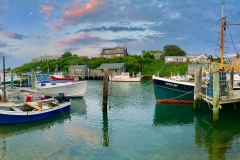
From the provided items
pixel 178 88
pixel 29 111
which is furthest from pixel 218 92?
pixel 29 111

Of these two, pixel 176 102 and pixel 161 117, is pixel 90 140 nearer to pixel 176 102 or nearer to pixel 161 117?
pixel 161 117

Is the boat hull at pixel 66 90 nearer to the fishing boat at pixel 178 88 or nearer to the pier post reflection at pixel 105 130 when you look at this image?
the pier post reflection at pixel 105 130

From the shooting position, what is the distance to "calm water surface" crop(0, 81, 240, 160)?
10008mm

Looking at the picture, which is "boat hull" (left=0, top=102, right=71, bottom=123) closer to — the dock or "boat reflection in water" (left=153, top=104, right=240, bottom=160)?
"boat reflection in water" (left=153, top=104, right=240, bottom=160)

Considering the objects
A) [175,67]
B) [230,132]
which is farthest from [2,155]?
[175,67]

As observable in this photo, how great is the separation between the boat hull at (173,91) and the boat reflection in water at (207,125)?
27.2 inches

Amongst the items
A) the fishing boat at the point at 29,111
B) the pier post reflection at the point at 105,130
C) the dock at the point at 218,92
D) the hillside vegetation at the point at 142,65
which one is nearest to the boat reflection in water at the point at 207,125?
the dock at the point at 218,92

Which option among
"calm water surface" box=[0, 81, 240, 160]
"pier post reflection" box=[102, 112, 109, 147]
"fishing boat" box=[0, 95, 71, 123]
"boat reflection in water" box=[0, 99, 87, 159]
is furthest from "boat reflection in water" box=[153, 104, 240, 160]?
"fishing boat" box=[0, 95, 71, 123]

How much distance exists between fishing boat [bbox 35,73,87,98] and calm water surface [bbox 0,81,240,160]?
675 centimetres

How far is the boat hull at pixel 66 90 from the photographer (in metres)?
24.0

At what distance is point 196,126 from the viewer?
1427 centimetres

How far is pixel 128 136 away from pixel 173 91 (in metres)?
8.96

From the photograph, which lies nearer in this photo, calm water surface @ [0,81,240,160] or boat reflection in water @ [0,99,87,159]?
calm water surface @ [0,81,240,160]

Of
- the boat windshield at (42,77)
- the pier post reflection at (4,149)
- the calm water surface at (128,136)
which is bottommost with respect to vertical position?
the pier post reflection at (4,149)
